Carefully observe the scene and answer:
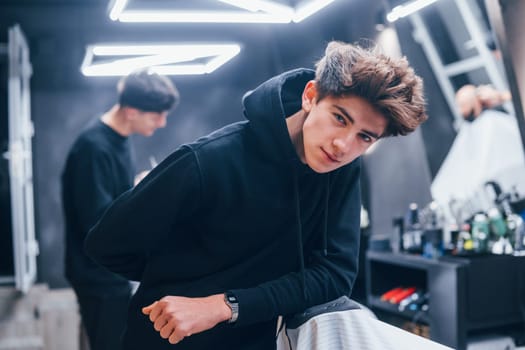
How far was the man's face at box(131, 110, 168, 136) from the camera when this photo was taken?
279cm

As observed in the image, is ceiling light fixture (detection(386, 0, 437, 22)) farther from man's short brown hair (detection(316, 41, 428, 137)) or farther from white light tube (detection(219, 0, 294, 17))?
man's short brown hair (detection(316, 41, 428, 137))

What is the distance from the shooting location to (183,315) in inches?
45.3

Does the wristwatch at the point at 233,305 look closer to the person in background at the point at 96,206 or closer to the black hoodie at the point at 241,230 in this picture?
the black hoodie at the point at 241,230

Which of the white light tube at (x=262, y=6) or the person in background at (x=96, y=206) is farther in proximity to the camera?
the white light tube at (x=262, y=6)

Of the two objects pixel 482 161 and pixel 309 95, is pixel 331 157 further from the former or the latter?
pixel 482 161

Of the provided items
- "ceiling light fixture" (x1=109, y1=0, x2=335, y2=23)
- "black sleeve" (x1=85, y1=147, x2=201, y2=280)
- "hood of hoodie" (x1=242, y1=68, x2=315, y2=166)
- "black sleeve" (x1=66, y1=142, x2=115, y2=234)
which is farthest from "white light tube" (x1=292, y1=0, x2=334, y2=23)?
"black sleeve" (x1=85, y1=147, x2=201, y2=280)

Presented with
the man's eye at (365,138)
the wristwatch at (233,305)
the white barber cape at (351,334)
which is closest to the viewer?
the white barber cape at (351,334)

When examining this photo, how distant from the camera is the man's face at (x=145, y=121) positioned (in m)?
2.79

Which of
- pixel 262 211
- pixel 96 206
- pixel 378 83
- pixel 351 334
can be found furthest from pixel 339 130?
pixel 96 206

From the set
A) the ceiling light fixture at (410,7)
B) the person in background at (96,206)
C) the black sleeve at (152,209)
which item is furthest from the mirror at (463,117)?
the black sleeve at (152,209)

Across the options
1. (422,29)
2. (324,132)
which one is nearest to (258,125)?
(324,132)

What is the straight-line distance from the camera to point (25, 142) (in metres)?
5.23

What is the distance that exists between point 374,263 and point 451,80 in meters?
1.28

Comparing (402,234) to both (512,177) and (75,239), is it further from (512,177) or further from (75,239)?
(75,239)
